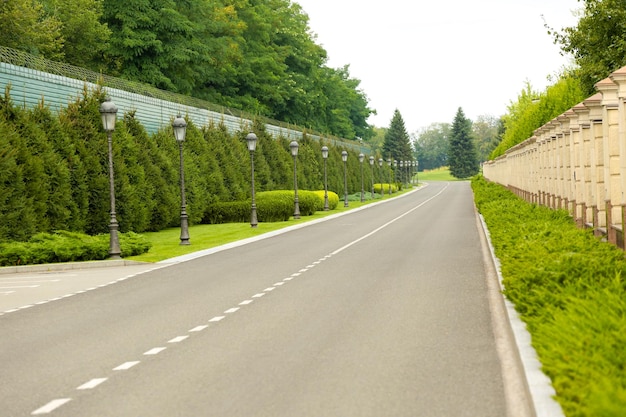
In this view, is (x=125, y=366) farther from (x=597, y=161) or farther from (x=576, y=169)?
(x=576, y=169)

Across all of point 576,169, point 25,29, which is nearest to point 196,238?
point 576,169

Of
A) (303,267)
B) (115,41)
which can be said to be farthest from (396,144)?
(303,267)

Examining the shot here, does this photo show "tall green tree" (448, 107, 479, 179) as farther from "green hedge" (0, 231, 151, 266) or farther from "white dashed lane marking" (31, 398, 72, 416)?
"white dashed lane marking" (31, 398, 72, 416)

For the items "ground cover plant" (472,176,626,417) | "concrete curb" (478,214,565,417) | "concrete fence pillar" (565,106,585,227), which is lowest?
"concrete curb" (478,214,565,417)

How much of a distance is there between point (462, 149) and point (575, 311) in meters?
191

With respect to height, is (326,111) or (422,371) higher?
(326,111)

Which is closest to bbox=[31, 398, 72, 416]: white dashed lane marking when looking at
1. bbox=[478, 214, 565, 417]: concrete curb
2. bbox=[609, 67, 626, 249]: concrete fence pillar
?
bbox=[478, 214, 565, 417]: concrete curb

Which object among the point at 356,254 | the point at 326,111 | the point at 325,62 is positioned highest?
the point at 325,62

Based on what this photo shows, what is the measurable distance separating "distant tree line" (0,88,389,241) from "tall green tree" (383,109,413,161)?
125406 millimetres

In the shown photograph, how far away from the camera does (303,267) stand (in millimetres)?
20797

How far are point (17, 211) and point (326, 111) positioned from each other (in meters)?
100

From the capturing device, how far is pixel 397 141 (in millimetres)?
181375

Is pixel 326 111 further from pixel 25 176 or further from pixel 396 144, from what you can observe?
pixel 25 176

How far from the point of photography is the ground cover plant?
19.1 ft
